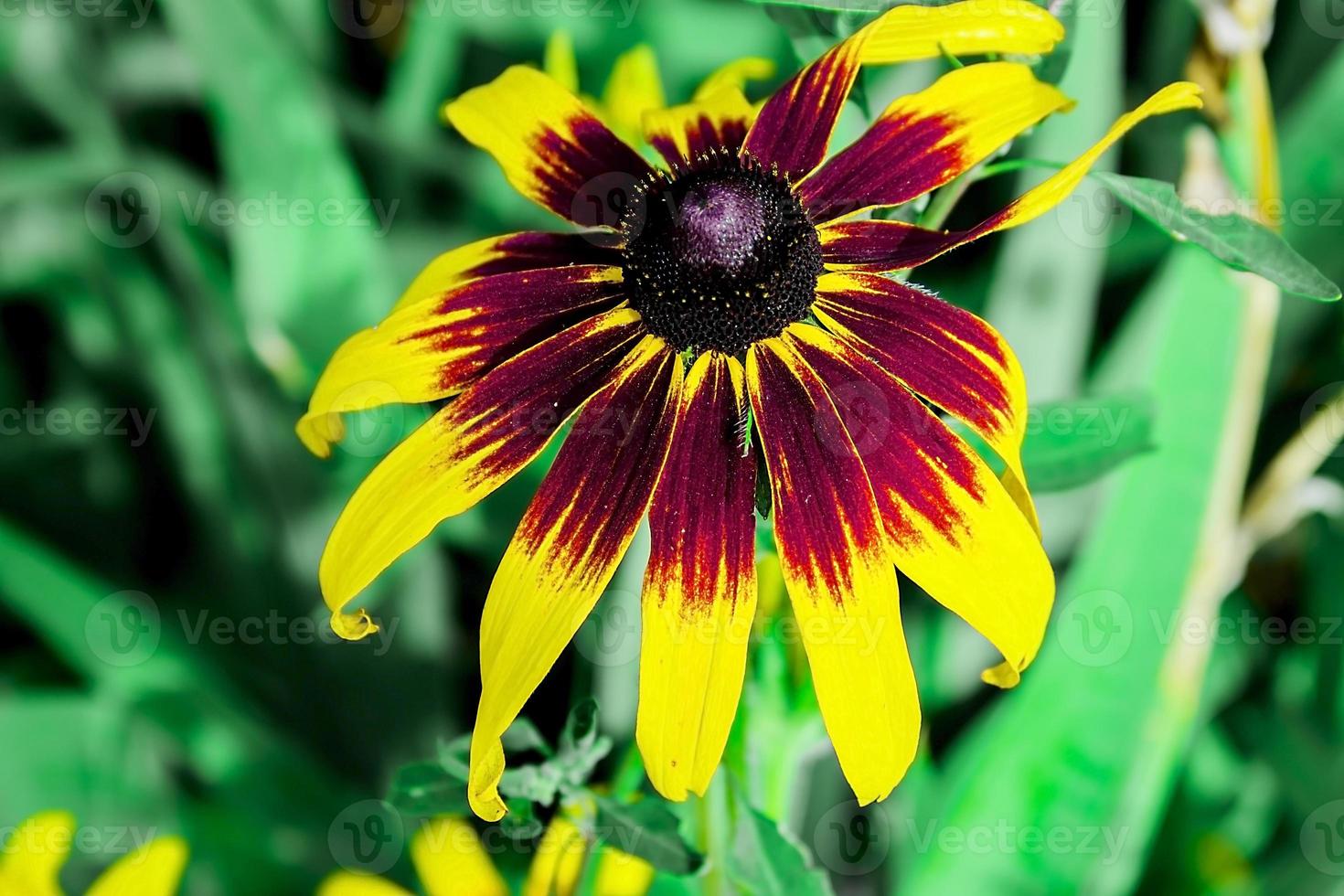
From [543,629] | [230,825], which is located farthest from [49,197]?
[543,629]

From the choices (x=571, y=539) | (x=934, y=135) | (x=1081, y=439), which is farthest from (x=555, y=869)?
(x=934, y=135)

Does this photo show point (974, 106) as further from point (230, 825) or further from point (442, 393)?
point (230, 825)

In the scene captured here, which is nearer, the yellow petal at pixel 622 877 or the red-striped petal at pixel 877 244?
the red-striped petal at pixel 877 244

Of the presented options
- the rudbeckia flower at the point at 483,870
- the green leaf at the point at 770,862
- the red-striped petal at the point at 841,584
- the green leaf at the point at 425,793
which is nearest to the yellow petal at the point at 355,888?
the rudbeckia flower at the point at 483,870

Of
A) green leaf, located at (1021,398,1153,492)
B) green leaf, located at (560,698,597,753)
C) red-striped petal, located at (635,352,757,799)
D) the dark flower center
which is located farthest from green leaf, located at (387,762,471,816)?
green leaf, located at (1021,398,1153,492)

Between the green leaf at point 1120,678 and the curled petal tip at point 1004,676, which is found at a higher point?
the curled petal tip at point 1004,676

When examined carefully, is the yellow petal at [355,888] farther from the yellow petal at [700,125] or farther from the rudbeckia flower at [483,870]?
the yellow petal at [700,125]

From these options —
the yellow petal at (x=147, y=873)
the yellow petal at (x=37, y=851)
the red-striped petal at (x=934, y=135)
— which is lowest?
the yellow petal at (x=147, y=873)
